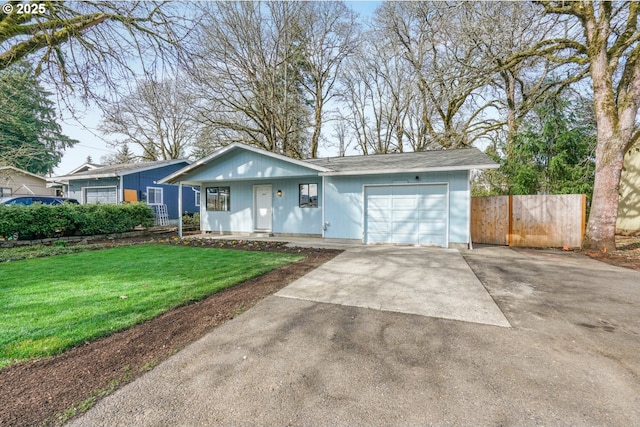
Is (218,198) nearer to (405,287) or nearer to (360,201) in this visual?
(360,201)

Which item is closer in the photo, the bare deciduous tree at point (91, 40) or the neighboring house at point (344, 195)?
the bare deciduous tree at point (91, 40)

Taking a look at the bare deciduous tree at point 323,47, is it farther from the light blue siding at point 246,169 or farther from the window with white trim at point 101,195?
the window with white trim at point 101,195

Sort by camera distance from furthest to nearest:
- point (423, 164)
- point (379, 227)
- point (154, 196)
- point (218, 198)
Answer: point (154, 196) < point (218, 198) < point (379, 227) < point (423, 164)

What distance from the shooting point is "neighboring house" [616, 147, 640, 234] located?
10477 mm

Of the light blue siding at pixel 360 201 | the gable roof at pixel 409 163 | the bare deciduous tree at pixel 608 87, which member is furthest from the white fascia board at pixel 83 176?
the bare deciduous tree at pixel 608 87

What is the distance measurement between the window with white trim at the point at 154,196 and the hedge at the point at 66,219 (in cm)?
448

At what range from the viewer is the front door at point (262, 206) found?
452 inches

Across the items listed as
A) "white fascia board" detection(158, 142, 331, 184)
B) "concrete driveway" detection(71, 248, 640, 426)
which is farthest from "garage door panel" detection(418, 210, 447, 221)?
"concrete driveway" detection(71, 248, 640, 426)

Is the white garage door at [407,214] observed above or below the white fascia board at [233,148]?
below

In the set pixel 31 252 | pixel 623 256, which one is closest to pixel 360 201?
pixel 623 256

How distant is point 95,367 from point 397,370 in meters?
2.53

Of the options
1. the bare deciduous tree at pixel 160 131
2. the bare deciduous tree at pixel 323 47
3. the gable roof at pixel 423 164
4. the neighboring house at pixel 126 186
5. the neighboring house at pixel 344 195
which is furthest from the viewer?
the bare deciduous tree at pixel 160 131

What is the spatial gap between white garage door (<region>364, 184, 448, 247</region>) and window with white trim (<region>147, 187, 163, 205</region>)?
13782 mm

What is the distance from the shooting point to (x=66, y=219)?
946 centimetres
